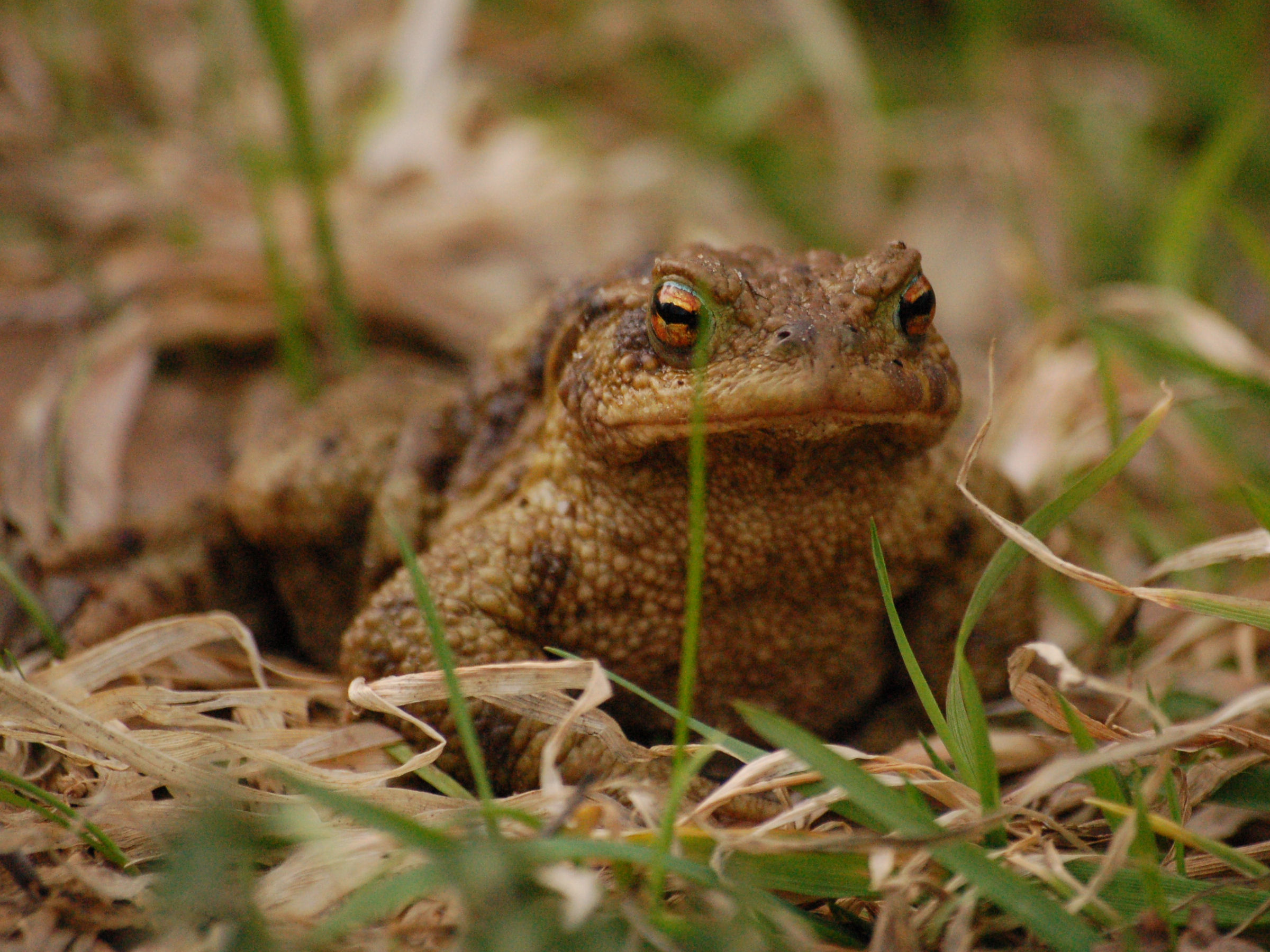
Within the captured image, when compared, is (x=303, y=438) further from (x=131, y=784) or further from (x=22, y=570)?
(x=131, y=784)

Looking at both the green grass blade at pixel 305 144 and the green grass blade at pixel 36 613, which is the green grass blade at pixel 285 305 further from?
the green grass blade at pixel 36 613

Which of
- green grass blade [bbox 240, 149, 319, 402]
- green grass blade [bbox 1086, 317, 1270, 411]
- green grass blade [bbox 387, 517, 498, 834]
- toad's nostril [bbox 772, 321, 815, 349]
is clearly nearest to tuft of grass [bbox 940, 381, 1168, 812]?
toad's nostril [bbox 772, 321, 815, 349]

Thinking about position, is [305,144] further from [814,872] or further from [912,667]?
[814,872]

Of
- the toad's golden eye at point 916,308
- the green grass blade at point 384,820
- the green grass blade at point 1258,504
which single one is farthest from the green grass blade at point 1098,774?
the green grass blade at point 384,820

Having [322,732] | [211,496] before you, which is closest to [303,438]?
[211,496]

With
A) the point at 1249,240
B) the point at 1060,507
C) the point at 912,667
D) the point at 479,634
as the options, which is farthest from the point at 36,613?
the point at 1249,240

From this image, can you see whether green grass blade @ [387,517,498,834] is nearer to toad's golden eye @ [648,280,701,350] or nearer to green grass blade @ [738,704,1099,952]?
green grass blade @ [738,704,1099,952]
